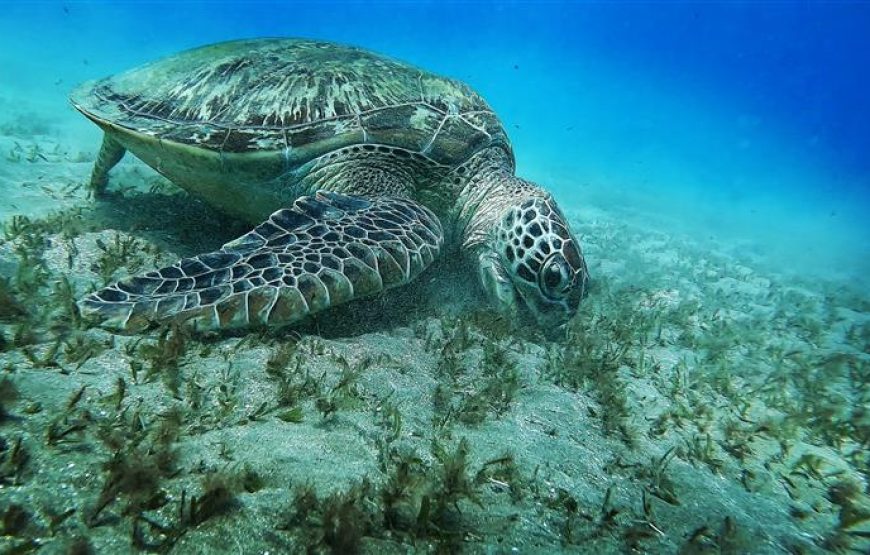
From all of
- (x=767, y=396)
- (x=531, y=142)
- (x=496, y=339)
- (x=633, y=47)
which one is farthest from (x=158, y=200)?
(x=633, y=47)

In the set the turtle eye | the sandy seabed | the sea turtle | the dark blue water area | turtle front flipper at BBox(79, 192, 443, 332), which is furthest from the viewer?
the dark blue water area

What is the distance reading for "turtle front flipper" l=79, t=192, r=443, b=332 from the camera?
2.34m

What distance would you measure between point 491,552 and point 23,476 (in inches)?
57.0

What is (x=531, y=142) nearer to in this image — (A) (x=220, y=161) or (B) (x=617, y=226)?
(B) (x=617, y=226)

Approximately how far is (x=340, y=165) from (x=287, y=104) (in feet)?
2.38

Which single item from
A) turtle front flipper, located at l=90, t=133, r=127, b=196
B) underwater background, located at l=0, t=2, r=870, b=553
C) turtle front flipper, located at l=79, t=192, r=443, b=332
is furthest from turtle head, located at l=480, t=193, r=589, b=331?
turtle front flipper, located at l=90, t=133, r=127, b=196

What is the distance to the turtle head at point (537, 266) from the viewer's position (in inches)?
148

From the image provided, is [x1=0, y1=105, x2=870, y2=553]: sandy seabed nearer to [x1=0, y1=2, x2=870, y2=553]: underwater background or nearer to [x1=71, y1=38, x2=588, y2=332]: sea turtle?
[x1=0, y1=2, x2=870, y2=553]: underwater background

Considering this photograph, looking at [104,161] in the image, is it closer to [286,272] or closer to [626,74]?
[286,272]

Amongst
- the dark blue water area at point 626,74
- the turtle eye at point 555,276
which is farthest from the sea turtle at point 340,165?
the dark blue water area at point 626,74

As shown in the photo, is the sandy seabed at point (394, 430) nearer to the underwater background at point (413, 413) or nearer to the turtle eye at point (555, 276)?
the underwater background at point (413, 413)

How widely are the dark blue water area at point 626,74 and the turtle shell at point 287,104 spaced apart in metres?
13.2

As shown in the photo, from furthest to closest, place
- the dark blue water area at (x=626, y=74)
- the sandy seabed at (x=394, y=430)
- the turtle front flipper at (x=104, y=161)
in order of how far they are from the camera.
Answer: the dark blue water area at (x=626, y=74)
the turtle front flipper at (x=104, y=161)
the sandy seabed at (x=394, y=430)

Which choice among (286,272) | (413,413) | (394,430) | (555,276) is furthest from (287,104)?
(394,430)
